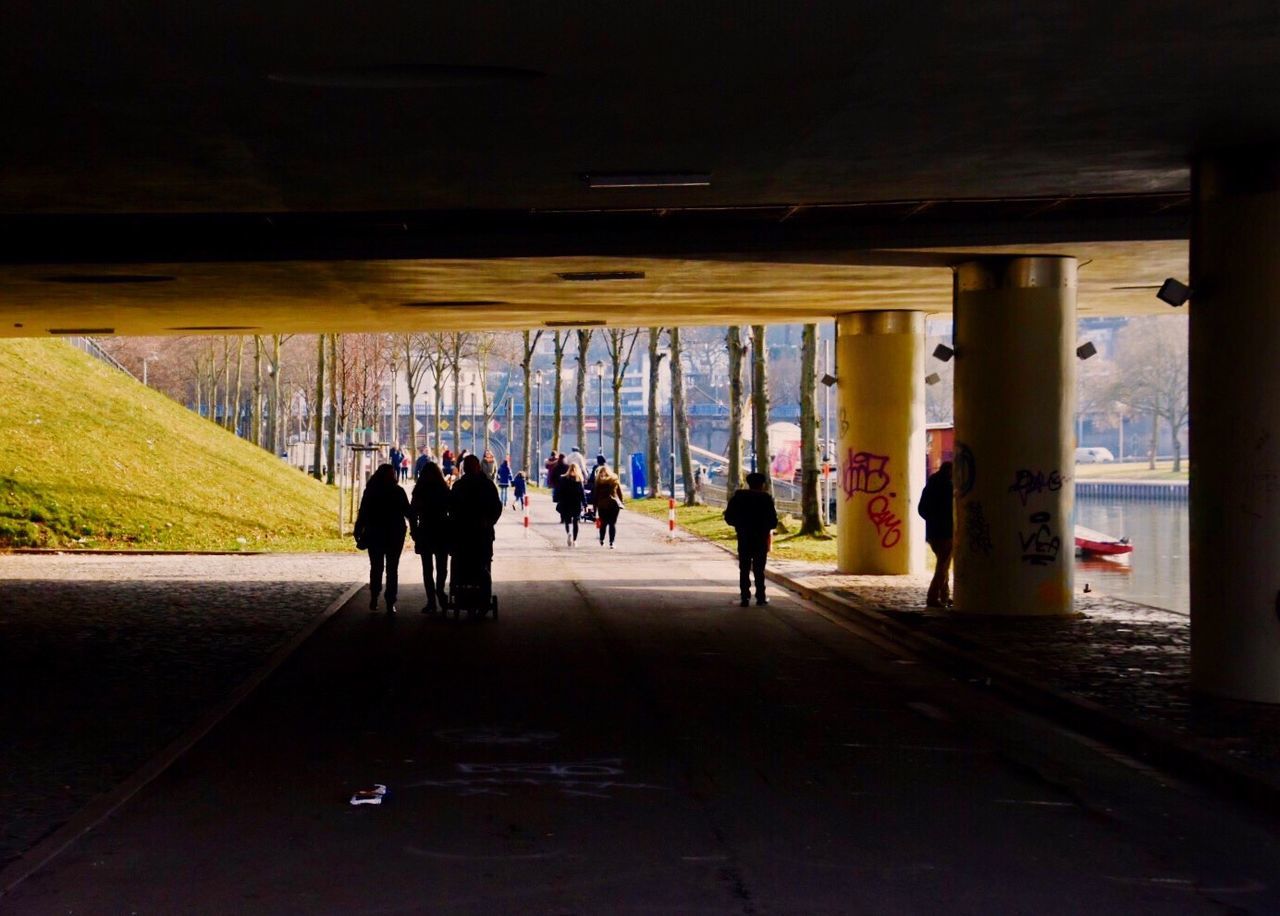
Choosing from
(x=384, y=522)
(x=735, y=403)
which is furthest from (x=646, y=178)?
(x=735, y=403)

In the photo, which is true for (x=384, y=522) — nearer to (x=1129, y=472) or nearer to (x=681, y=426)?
(x=681, y=426)

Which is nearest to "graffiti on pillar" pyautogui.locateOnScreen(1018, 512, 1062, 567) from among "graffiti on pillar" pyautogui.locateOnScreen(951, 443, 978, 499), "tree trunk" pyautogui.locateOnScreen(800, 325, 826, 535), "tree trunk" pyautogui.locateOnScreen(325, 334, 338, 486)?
"graffiti on pillar" pyautogui.locateOnScreen(951, 443, 978, 499)

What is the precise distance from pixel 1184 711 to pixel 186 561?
65.8ft

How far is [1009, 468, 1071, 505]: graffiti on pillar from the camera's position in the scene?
1839cm

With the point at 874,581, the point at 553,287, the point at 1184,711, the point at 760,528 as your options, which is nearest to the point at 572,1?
the point at 1184,711

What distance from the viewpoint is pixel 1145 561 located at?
124 ft

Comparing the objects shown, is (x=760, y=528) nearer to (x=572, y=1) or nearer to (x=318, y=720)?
(x=318, y=720)

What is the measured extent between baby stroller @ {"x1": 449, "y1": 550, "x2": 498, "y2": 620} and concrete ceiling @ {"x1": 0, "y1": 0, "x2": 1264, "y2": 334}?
11.0ft

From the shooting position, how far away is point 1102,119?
441 inches

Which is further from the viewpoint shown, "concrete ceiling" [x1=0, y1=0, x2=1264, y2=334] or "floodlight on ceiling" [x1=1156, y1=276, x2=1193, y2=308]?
"floodlight on ceiling" [x1=1156, y1=276, x2=1193, y2=308]

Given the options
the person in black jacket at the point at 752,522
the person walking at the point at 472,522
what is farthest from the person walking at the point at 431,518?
the person in black jacket at the point at 752,522

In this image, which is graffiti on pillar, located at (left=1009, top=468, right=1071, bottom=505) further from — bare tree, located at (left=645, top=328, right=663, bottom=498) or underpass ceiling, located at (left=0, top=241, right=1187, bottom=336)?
bare tree, located at (left=645, top=328, right=663, bottom=498)

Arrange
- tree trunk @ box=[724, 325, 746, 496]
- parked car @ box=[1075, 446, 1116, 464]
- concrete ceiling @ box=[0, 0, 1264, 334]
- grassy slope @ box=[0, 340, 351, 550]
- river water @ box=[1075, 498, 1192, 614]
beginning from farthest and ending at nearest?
parked car @ box=[1075, 446, 1116, 464]
tree trunk @ box=[724, 325, 746, 496]
grassy slope @ box=[0, 340, 351, 550]
river water @ box=[1075, 498, 1192, 614]
concrete ceiling @ box=[0, 0, 1264, 334]

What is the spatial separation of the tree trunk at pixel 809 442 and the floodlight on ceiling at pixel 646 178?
805 inches
